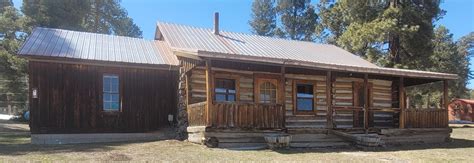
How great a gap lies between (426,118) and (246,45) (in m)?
8.31

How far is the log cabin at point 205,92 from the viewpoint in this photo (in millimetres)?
14797

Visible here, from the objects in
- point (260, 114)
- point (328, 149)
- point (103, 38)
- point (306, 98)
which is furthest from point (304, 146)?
point (103, 38)

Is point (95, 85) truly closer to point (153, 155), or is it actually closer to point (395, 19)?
point (153, 155)

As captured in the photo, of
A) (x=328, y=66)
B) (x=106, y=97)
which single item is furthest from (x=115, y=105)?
(x=328, y=66)

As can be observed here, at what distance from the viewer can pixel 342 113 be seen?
20125 millimetres

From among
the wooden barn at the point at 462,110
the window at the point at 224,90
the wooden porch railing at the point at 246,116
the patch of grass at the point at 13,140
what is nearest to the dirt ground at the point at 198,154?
the wooden porch railing at the point at 246,116

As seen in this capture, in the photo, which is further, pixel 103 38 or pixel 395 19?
pixel 395 19

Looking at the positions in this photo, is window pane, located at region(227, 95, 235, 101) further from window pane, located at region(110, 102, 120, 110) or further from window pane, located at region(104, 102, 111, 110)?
window pane, located at region(104, 102, 111, 110)

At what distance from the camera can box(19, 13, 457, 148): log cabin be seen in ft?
48.5

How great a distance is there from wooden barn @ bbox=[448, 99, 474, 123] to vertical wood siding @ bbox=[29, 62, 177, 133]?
45.5 m

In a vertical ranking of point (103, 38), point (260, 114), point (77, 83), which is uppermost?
point (103, 38)

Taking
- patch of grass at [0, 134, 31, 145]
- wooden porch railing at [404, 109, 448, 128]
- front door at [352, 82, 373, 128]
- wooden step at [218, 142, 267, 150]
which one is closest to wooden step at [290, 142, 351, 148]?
wooden step at [218, 142, 267, 150]

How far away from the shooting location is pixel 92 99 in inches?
656

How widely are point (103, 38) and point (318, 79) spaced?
31.6 feet
